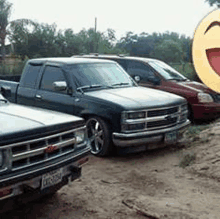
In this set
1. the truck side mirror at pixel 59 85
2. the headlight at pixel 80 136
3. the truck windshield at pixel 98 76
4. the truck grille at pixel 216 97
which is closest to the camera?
the headlight at pixel 80 136

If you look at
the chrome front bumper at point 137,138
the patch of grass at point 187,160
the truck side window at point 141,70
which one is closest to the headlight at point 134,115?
the chrome front bumper at point 137,138

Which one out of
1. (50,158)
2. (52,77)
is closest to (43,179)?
(50,158)

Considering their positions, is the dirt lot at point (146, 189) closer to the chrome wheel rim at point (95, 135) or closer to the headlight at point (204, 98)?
the chrome wheel rim at point (95, 135)

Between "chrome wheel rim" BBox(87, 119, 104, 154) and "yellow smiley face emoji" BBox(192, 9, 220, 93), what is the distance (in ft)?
20.3

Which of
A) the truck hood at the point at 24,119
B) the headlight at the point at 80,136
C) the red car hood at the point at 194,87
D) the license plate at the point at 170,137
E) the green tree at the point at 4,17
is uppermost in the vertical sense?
the green tree at the point at 4,17

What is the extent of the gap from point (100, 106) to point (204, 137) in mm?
2273

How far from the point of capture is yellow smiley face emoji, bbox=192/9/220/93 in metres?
12.5

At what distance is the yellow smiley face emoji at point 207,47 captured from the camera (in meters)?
12.5

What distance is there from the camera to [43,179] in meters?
3.52

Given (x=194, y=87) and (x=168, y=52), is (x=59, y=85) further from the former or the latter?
(x=168, y=52)

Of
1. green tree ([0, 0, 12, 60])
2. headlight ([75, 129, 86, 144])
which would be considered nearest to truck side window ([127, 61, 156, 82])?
headlight ([75, 129, 86, 144])

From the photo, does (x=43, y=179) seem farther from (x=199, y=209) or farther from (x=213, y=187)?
(x=213, y=187)

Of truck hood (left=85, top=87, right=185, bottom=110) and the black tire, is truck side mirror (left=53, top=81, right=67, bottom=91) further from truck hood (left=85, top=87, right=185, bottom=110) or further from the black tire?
the black tire

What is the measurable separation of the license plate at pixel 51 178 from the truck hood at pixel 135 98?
8.00 feet
